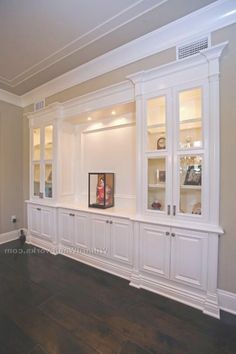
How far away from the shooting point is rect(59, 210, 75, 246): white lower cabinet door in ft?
10.7

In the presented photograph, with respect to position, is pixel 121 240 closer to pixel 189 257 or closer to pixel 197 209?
pixel 189 257

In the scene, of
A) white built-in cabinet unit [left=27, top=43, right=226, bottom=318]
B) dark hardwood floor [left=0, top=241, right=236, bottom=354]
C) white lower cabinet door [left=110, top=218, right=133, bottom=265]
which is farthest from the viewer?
white lower cabinet door [left=110, top=218, right=133, bottom=265]

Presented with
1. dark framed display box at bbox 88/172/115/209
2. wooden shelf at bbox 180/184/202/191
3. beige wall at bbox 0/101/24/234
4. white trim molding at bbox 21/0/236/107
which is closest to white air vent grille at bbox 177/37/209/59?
white trim molding at bbox 21/0/236/107

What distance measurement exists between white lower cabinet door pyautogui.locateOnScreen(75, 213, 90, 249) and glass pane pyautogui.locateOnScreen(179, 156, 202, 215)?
156cm

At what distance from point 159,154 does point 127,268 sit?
1.61 meters

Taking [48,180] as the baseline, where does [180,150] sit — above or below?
above

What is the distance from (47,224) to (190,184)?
2.72 metres

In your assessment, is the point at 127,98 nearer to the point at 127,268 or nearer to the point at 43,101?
the point at 43,101

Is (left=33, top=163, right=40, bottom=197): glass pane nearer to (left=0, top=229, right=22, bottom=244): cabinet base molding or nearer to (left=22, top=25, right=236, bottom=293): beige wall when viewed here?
(left=0, top=229, right=22, bottom=244): cabinet base molding

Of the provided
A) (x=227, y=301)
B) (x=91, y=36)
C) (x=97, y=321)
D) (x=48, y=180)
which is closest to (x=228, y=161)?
(x=227, y=301)

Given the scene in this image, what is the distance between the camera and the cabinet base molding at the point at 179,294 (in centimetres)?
198

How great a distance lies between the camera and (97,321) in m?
1.88

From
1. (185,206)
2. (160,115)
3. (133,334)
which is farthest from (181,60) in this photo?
(133,334)

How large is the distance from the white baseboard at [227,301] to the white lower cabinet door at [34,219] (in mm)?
3175
